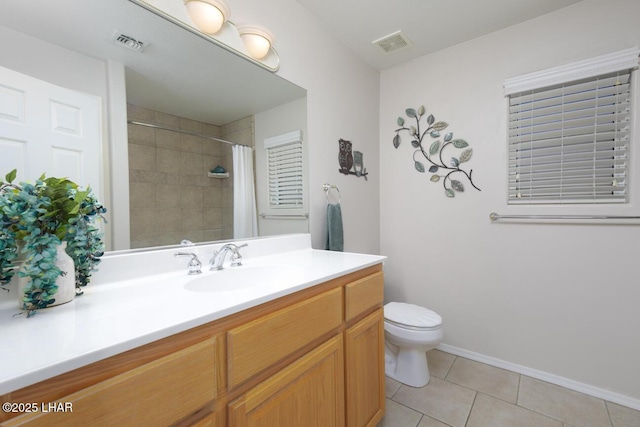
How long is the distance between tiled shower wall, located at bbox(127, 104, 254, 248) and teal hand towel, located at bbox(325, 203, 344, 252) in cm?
68

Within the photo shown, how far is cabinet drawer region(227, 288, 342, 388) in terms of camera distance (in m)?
0.74

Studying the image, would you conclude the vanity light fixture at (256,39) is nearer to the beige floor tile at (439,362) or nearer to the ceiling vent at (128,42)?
the ceiling vent at (128,42)

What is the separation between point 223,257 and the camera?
1.23 metres

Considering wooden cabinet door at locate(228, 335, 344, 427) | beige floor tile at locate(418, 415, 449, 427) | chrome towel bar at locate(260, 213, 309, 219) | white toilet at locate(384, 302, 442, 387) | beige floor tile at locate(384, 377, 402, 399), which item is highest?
chrome towel bar at locate(260, 213, 309, 219)

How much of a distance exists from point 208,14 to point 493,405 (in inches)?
102

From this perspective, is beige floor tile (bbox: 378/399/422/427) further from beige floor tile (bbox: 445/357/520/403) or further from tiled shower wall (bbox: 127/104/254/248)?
tiled shower wall (bbox: 127/104/254/248)

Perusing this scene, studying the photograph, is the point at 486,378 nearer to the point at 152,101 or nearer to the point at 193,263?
the point at 193,263

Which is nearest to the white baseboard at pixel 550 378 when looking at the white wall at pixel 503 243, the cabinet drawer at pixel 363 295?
the white wall at pixel 503 243

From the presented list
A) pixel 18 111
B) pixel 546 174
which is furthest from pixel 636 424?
pixel 18 111

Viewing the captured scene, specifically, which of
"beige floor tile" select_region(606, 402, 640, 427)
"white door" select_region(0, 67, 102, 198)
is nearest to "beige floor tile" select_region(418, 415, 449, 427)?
"beige floor tile" select_region(606, 402, 640, 427)

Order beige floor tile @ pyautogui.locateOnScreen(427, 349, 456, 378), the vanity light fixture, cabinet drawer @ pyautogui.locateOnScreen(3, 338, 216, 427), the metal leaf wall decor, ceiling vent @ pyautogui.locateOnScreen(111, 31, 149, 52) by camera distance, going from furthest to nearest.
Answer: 1. the metal leaf wall decor
2. beige floor tile @ pyautogui.locateOnScreen(427, 349, 456, 378)
3. the vanity light fixture
4. ceiling vent @ pyautogui.locateOnScreen(111, 31, 149, 52)
5. cabinet drawer @ pyautogui.locateOnScreen(3, 338, 216, 427)

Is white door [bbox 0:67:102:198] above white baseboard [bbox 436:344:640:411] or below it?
above

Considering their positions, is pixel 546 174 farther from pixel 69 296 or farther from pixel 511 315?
pixel 69 296

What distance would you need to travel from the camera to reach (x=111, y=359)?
0.53 meters
